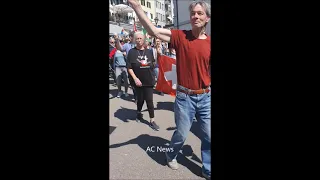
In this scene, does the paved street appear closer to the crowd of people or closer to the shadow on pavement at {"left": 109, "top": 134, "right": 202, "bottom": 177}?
the shadow on pavement at {"left": 109, "top": 134, "right": 202, "bottom": 177}

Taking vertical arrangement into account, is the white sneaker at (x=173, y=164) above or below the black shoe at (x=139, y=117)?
below

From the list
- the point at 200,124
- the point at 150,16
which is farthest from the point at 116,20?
the point at 200,124

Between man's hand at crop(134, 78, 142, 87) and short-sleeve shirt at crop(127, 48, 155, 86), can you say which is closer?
short-sleeve shirt at crop(127, 48, 155, 86)

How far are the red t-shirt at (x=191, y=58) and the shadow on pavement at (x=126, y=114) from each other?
4.02 ft

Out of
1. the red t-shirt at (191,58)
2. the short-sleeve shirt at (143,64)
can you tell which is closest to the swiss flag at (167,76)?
the short-sleeve shirt at (143,64)

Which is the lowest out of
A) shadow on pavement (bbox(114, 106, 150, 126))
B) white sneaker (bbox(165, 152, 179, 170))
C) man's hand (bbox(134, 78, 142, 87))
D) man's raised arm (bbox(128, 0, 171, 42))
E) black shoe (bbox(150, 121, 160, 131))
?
white sneaker (bbox(165, 152, 179, 170))

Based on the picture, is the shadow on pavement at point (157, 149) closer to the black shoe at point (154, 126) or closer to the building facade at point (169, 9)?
the black shoe at point (154, 126)

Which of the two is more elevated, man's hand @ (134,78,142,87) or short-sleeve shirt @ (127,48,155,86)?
short-sleeve shirt @ (127,48,155,86)

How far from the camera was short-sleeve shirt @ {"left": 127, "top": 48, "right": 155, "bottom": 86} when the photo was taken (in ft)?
9.30

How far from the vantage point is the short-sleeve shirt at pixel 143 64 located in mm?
2835

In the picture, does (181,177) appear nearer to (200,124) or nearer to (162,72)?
(200,124)

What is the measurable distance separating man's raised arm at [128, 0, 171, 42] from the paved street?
0.98 metres

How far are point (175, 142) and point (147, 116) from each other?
41.7 inches

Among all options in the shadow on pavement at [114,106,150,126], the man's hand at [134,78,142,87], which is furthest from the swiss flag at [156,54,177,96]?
the shadow on pavement at [114,106,150,126]
